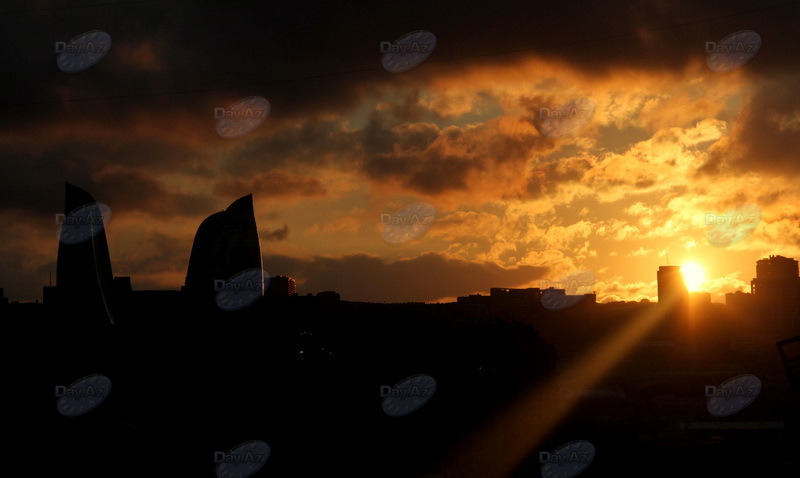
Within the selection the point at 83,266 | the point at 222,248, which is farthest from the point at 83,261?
the point at 222,248

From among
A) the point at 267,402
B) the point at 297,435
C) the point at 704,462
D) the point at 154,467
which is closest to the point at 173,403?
the point at 267,402

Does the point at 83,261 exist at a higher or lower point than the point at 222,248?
lower

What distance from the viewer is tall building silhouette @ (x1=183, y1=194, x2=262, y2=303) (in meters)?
122

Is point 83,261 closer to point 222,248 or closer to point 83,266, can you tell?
point 83,266

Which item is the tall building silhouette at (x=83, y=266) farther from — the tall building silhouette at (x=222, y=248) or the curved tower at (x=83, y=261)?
the tall building silhouette at (x=222, y=248)

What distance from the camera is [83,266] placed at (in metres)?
99.6

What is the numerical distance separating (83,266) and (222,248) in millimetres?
24770

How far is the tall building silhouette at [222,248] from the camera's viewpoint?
121500 millimetres

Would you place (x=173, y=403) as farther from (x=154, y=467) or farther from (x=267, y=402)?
(x=154, y=467)

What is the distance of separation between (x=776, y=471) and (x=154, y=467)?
4430 cm

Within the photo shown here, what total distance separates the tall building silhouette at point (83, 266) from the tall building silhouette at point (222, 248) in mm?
20240

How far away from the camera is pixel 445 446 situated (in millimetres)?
83312

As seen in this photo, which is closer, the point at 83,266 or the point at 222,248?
the point at 83,266

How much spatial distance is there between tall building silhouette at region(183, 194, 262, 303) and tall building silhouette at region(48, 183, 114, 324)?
20240mm
